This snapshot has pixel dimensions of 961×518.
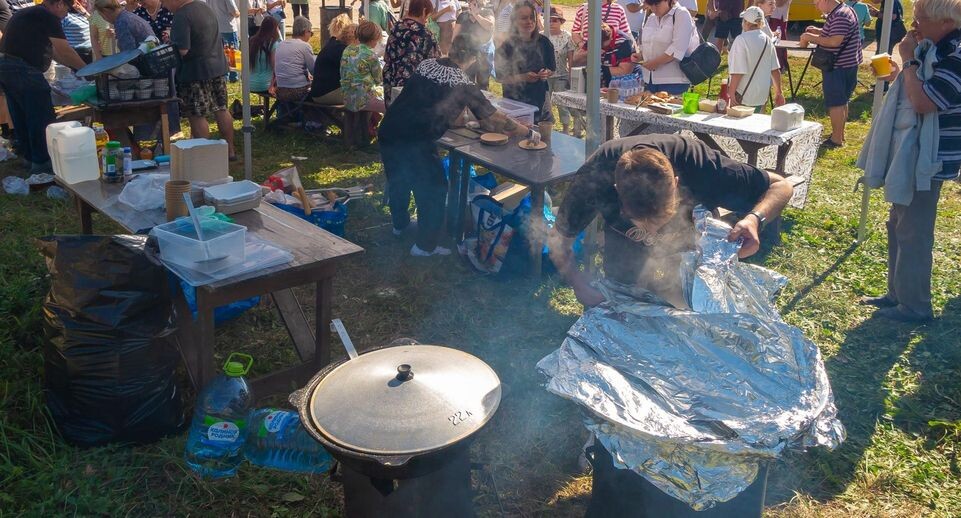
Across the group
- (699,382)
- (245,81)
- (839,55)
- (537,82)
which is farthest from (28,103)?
(839,55)

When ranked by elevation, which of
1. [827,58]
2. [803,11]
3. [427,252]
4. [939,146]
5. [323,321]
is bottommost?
[427,252]

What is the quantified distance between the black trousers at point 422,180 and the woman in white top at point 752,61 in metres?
3.44

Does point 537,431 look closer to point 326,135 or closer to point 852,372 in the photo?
point 852,372

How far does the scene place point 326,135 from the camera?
27.6 ft

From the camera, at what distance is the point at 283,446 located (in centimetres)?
331

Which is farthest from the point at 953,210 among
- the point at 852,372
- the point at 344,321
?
the point at 344,321

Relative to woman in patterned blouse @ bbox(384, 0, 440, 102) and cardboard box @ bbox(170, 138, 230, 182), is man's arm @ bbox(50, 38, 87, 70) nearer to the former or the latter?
woman in patterned blouse @ bbox(384, 0, 440, 102)

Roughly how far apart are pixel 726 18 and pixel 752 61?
5.04 metres

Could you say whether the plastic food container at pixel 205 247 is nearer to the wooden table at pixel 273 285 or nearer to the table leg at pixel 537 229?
the wooden table at pixel 273 285

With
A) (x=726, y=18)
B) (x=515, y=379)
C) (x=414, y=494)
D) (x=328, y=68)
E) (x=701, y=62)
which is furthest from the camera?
(x=726, y=18)

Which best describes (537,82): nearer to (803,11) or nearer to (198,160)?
(198,160)

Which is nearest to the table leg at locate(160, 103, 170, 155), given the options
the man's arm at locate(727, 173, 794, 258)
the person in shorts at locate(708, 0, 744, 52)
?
the man's arm at locate(727, 173, 794, 258)

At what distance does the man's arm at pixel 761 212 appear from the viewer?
295 centimetres

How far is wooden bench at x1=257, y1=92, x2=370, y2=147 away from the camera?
7.98 m
